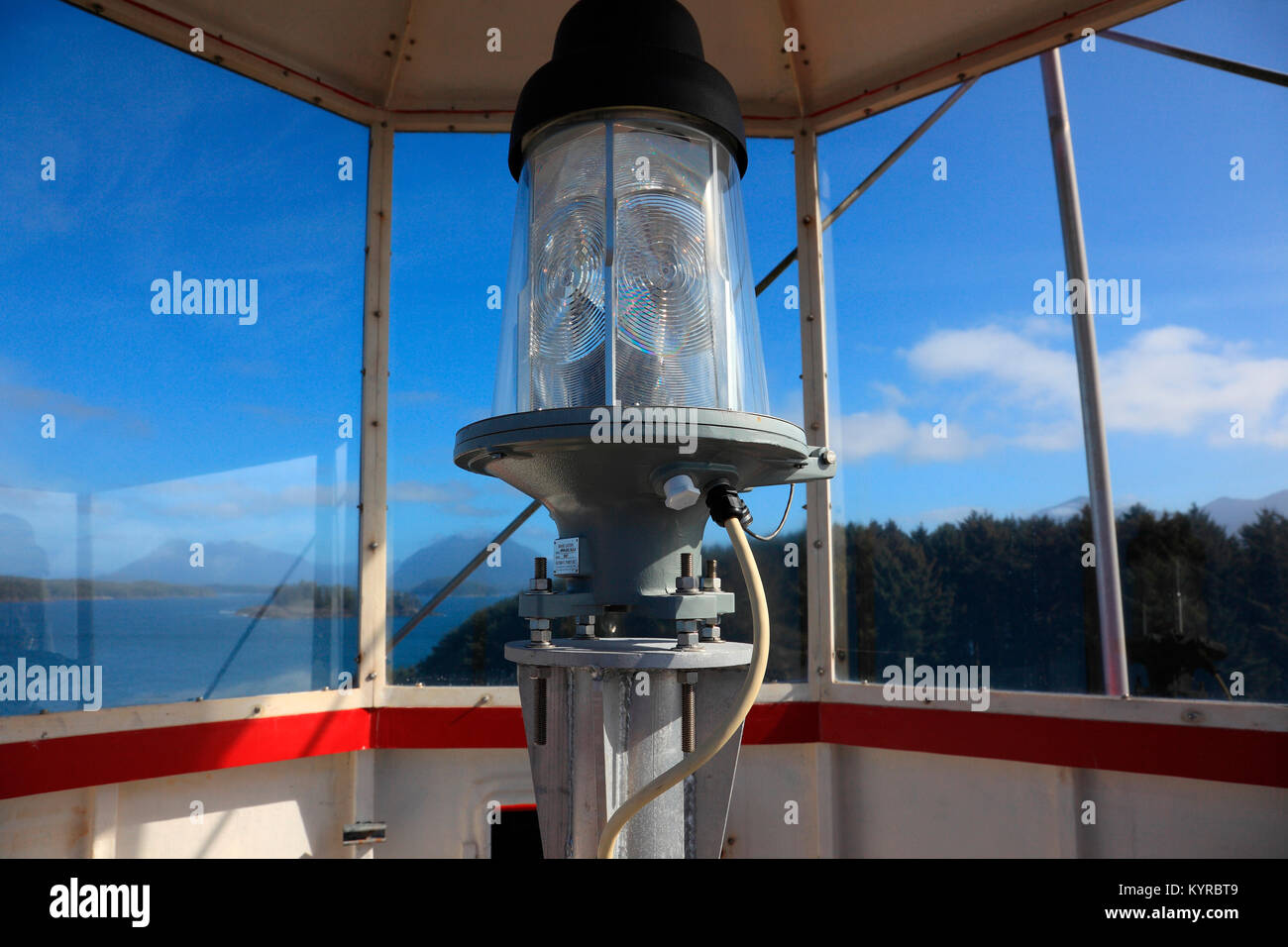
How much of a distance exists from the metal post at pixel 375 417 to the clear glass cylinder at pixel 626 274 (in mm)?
1239

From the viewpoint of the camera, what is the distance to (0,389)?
6.21 ft

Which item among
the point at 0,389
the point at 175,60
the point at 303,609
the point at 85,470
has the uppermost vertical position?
the point at 175,60

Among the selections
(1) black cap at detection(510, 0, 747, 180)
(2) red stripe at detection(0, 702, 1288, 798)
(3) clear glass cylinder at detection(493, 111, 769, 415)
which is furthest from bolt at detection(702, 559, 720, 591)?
(2) red stripe at detection(0, 702, 1288, 798)

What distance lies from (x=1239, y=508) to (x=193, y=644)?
247 cm

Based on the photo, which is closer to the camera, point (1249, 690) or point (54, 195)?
point (1249, 690)

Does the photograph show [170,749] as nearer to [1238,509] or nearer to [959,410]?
[959,410]

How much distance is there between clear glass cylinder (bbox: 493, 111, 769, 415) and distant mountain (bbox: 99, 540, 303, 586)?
129 cm

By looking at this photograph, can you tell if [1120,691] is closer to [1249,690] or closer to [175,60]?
[1249,690]

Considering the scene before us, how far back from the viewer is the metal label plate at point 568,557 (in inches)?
44.3

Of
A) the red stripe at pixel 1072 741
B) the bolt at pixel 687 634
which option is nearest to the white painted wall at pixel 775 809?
the red stripe at pixel 1072 741

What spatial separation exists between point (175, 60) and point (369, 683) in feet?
5.51

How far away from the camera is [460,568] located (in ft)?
7.92

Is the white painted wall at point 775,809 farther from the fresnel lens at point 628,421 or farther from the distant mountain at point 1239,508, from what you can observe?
the fresnel lens at point 628,421
